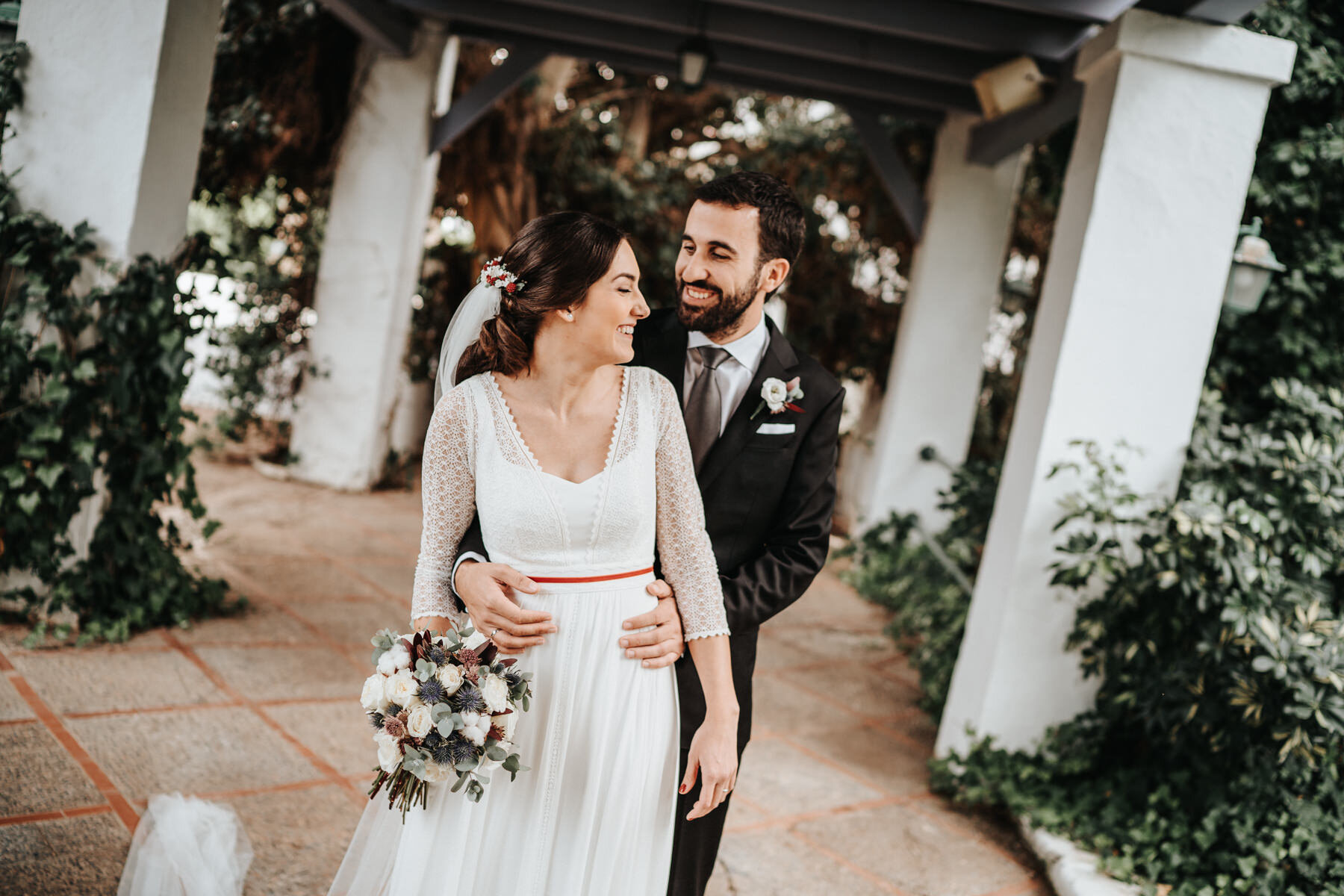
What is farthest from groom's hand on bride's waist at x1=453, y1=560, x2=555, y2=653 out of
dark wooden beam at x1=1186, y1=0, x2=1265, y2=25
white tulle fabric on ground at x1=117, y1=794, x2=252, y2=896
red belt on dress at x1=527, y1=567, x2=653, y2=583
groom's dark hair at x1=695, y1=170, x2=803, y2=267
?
dark wooden beam at x1=1186, y1=0, x2=1265, y2=25

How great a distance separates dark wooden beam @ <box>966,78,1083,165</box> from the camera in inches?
178

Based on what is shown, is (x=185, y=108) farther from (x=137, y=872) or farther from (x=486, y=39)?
(x=486, y=39)

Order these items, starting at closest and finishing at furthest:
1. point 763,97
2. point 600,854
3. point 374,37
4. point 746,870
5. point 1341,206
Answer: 1. point 600,854
2. point 746,870
3. point 1341,206
4. point 374,37
5. point 763,97

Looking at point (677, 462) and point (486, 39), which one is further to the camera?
point (486, 39)

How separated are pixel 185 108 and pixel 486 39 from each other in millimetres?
3408

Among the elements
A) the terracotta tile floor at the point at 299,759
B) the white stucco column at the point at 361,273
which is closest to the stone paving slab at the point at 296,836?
the terracotta tile floor at the point at 299,759

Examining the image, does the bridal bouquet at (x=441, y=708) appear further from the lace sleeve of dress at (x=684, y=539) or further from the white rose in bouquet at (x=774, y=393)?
the white rose in bouquet at (x=774, y=393)

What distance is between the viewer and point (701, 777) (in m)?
1.72

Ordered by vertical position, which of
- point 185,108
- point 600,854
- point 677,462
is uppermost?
point 185,108

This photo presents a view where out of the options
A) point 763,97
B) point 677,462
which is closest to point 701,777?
point 677,462

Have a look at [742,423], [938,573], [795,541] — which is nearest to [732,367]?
[742,423]

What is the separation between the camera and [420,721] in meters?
1.46

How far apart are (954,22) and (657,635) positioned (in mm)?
3976

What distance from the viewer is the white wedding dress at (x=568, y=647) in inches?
64.1
